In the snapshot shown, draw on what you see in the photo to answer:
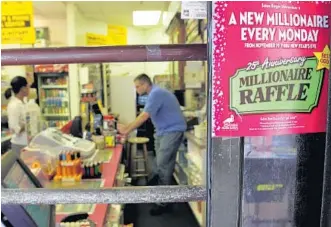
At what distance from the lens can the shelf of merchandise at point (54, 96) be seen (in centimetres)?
755

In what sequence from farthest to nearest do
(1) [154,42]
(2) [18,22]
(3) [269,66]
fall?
(1) [154,42] < (2) [18,22] < (3) [269,66]

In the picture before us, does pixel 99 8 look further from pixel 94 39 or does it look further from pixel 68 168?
pixel 68 168

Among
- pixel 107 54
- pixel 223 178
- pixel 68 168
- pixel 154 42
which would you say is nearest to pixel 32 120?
pixel 68 168

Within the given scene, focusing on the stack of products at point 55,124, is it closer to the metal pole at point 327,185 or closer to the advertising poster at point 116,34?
the advertising poster at point 116,34

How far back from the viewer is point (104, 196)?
31.7 inches

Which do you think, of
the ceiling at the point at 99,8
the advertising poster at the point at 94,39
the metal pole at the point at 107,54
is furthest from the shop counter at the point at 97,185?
the advertising poster at the point at 94,39

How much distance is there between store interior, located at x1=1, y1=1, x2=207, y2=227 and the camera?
2.60m

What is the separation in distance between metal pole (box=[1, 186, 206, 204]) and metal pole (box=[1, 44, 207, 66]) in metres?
0.32

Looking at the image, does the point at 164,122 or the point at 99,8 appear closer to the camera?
the point at 164,122

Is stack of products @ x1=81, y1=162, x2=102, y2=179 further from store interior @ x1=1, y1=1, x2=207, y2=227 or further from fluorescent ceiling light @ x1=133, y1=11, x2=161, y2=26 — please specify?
fluorescent ceiling light @ x1=133, y1=11, x2=161, y2=26

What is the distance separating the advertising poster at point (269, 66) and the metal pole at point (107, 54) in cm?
10

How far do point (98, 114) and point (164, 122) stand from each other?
917mm

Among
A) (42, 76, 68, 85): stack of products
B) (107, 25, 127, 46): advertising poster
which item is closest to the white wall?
(107, 25, 127, 46): advertising poster

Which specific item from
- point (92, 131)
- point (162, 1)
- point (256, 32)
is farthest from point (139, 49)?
point (162, 1)
